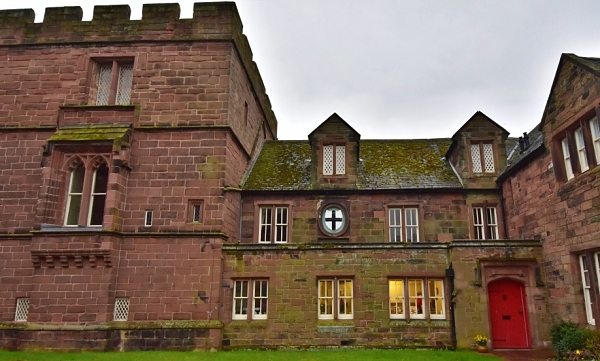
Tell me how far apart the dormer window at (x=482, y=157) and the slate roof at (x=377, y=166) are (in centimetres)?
115

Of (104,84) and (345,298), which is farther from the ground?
(104,84)

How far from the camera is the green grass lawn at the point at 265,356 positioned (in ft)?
42.2

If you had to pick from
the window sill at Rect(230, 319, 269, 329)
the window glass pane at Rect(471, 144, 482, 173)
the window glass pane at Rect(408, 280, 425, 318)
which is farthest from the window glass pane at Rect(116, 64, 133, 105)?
the window glass pane at Rect(471, 144, 482, 173)

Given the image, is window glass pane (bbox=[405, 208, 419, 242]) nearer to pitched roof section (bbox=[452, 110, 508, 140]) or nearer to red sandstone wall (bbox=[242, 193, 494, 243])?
red sandstone wall (bbox=[242, 193, 494, 243])

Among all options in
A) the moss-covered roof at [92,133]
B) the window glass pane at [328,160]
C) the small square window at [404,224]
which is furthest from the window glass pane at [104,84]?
the small square window at [404,224]

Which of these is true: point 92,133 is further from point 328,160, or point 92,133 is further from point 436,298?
point 436,298

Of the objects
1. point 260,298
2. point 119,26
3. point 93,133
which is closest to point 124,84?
point 119,26

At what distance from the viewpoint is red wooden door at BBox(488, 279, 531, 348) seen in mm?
14797

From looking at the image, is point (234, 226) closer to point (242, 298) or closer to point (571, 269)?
point (242, 298)

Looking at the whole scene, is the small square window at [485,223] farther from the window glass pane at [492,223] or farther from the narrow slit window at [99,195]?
the narrow slit window at [99,195]

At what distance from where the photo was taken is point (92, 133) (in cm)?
1694

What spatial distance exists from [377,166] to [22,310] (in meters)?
16.7

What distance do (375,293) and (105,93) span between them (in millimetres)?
14727

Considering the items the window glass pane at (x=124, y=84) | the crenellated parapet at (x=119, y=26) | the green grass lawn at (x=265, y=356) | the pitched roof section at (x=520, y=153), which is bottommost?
the green grass lawn at (x=265, y=356)
